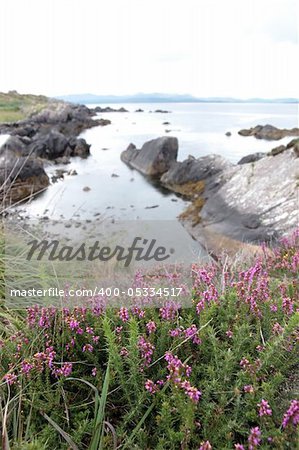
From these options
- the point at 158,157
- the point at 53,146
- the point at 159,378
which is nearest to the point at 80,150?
the point at 53,146

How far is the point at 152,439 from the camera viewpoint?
6.47 feet

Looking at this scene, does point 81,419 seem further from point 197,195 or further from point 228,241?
point 197,195

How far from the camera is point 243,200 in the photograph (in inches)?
530

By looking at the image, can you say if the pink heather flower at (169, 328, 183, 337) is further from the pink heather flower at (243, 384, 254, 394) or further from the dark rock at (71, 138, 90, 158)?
the dark rock at (71, 138, 90, 158)

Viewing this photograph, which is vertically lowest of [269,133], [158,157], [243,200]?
[243,200]

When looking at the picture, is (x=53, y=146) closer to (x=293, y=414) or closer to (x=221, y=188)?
(x=221, y=188)

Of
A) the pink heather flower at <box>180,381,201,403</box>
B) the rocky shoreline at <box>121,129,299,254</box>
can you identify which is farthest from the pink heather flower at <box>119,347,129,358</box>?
the rocky shoreline at <box>121,129,299,254</box>

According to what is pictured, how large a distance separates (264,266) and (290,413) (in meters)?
2.67

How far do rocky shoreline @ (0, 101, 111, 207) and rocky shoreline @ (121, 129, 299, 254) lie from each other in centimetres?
549

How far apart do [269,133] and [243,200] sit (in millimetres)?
37347

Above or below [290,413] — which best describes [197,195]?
below

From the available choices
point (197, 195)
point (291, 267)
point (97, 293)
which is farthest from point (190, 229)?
point (97, 293)

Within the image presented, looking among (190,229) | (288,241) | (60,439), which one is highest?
(288,241)

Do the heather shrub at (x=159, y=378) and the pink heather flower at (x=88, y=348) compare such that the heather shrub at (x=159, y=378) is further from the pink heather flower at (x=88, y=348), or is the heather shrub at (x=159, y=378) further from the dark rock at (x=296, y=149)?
the dark rock at (x=296, y=149)
